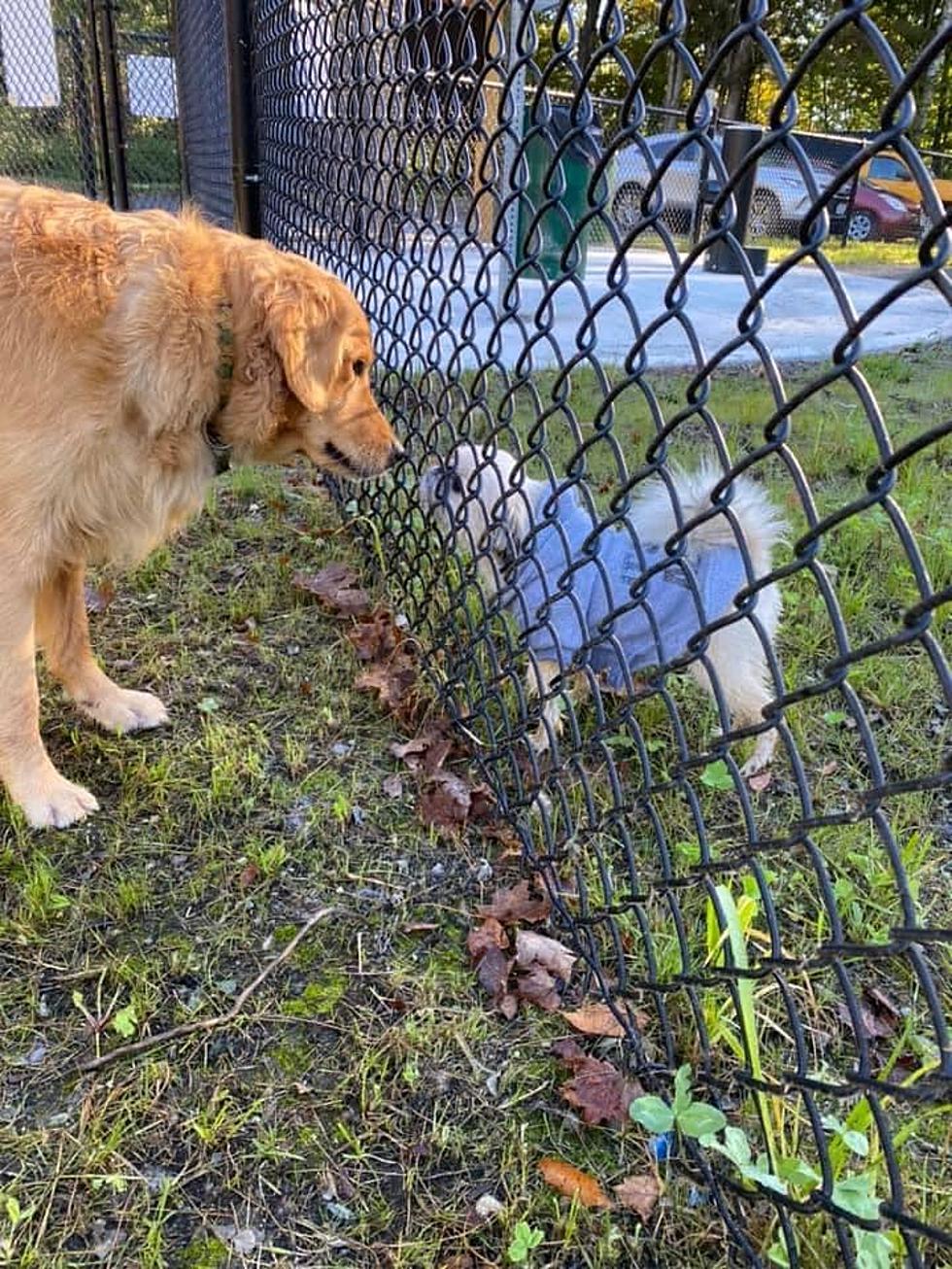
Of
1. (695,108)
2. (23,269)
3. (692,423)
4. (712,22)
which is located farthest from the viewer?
(712,22)

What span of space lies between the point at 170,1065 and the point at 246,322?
150 cm

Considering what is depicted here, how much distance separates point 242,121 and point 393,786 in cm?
364

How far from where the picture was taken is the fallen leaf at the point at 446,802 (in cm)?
216

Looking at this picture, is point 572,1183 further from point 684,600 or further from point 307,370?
point 307,370

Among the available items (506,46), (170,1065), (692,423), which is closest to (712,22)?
(692,423)

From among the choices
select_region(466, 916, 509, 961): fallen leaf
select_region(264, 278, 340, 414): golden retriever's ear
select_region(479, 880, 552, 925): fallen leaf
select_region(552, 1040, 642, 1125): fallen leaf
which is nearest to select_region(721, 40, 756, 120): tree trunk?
select_region(264, 278, 340, 414): golden retriever's ear

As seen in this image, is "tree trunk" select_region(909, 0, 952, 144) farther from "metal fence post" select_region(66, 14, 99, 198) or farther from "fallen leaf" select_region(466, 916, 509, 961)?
"metal fence post" select_region(66, 14, 99, 198)

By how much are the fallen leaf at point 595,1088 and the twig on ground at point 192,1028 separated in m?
0.57

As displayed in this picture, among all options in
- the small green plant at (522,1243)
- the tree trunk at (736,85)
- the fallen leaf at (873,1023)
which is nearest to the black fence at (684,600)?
the fallen leaf at (873,1023)

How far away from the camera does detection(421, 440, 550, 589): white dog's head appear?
2.23 metres

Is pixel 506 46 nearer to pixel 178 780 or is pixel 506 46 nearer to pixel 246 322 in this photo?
pixel 246 322

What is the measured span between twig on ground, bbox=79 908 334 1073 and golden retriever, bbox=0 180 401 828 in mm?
649

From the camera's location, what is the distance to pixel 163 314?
1871mm

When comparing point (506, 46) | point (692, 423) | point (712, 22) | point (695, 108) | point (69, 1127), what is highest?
point (712, 22)
